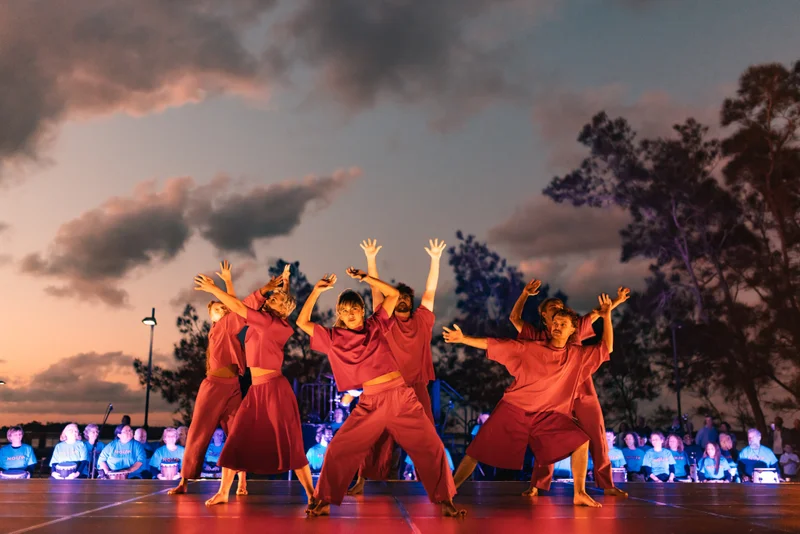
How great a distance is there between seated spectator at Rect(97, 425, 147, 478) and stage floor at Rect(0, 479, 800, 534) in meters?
3.09

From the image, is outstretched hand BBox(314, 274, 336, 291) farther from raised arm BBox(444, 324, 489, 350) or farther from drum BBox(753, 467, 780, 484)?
drum BBox(753, 467, 780, 484)

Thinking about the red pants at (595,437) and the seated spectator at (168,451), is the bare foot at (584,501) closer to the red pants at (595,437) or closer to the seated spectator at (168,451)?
the red pants at (595,437)

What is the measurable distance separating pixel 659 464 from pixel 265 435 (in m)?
6.94

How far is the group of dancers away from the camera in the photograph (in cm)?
495

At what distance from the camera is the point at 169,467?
10016 millimetres

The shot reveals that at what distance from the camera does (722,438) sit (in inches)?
442

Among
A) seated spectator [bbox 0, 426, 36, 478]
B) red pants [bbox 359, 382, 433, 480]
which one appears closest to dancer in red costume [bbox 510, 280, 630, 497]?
red pants [bbox 359, 382, 433, 480]

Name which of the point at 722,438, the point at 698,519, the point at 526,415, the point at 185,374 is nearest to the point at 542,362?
the point at 526,415

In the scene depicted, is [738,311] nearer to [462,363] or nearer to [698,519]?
[462,363]

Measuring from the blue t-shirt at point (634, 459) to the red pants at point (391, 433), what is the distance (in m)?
7.36

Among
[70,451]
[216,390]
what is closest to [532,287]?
[216,390]

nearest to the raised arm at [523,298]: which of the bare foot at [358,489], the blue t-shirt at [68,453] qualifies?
the bare foot at [358,489]

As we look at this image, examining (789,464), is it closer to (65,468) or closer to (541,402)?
(541,402)

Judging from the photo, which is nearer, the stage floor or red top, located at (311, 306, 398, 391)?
the stage floor
